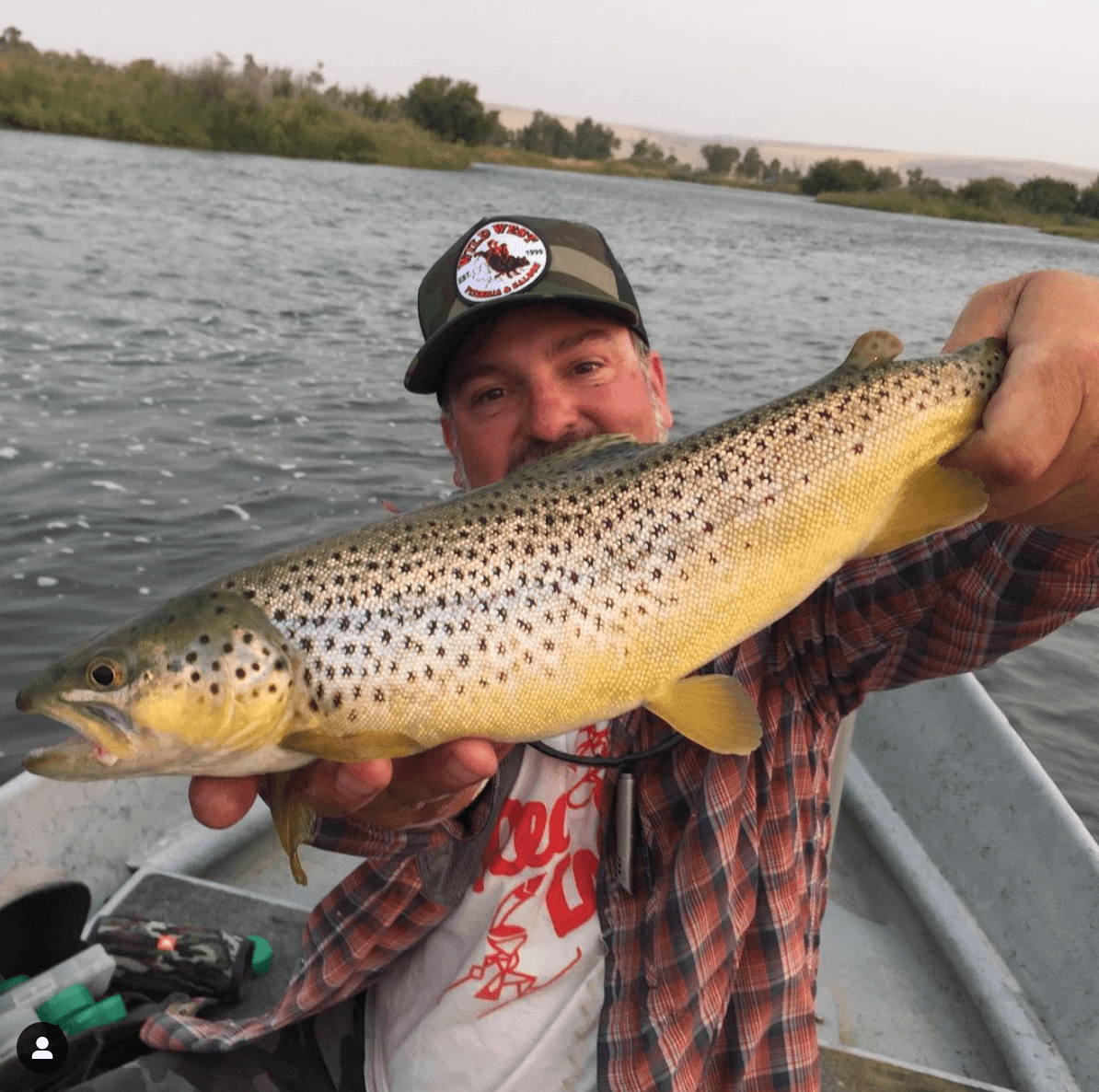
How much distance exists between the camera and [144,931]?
Answer: 322cm

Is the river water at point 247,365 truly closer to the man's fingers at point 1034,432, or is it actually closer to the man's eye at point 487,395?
the man's eye at point 487,395

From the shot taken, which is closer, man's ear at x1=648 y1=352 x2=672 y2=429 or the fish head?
the fish head

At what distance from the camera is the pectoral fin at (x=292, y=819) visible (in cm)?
192

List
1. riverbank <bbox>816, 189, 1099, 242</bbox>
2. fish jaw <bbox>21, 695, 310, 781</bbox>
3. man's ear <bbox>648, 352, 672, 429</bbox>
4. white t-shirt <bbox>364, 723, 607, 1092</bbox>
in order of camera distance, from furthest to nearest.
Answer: riverbank <bbox>816, 189, 1099, 242</bbox> < man's ear <bbox>648, 352, 672, 429</bbox> < white t-shirt <bbox>364, 723, 607, 1092</bbox> < fish jaw <bbox>21, 695, 310, 781</bbox>

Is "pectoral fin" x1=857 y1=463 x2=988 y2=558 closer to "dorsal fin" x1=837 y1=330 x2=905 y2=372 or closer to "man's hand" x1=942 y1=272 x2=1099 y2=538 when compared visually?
"man's hand" x1=942 y1=272 x2=1099 y2=538

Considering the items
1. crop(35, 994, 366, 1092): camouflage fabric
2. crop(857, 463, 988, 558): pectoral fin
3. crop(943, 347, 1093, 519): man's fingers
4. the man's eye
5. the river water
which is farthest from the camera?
the river water

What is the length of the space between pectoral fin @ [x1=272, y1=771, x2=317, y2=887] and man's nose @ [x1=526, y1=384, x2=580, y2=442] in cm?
119

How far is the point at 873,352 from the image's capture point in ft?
6.62

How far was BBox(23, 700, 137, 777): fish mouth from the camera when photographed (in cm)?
181

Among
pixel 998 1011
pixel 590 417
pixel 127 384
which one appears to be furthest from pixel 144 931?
pixel 127 384

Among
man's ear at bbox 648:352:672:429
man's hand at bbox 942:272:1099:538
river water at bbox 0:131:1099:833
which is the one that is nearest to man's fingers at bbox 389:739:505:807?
man's hand at bbox 942:272:1099:538

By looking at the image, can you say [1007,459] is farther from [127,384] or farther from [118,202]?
[118,202]

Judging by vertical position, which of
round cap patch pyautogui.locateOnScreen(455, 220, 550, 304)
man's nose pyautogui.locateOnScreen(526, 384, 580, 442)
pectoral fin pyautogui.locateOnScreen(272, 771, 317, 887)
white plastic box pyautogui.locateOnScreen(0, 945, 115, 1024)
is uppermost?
round cap patch pyautogui.locateOnScreen(455, 220, 550, 304)

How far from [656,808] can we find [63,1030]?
1814 millimetres
